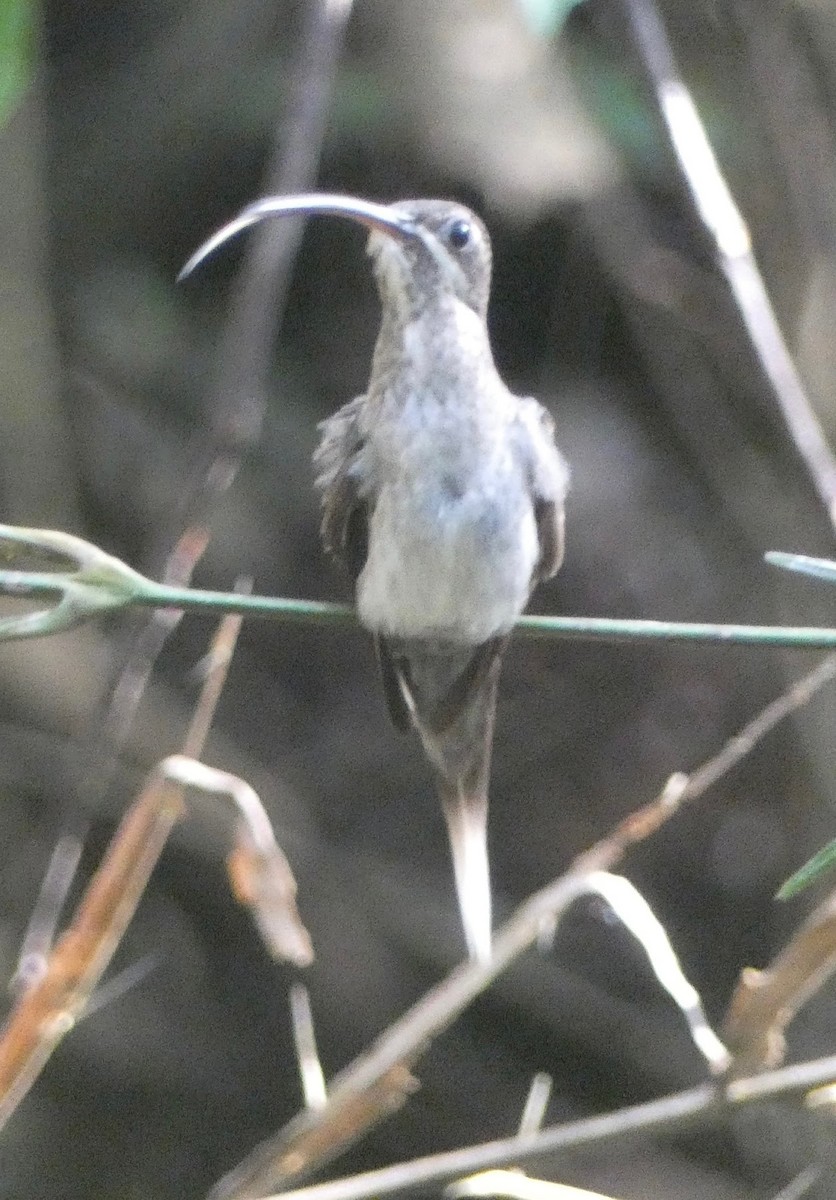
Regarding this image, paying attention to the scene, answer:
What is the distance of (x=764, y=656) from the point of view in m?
2.93

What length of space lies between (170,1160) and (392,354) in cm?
185

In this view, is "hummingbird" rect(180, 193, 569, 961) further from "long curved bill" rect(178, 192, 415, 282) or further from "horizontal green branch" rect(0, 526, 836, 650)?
"horizontal green branch" rect(0, 526, 836, 650)

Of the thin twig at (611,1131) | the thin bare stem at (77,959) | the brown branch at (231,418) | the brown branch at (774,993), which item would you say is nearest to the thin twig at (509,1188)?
the thin twig at (611,1131)

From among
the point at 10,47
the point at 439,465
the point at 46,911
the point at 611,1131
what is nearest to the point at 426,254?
the point at 439,465

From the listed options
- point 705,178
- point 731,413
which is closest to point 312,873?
point 731,413

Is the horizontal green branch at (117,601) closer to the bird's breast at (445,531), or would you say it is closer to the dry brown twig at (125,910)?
the dry brown twig at (125,910)

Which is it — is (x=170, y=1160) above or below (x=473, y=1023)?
below

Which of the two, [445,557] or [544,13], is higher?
[544,13]

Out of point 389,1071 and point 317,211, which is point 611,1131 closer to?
point 389,1071

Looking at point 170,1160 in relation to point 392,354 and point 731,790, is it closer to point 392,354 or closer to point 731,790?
point 731,790

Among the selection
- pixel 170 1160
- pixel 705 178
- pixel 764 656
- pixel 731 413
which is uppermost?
pixel 705 178

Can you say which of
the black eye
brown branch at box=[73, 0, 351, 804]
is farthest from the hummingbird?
brown branch at box=[73, 0, 351, 804]

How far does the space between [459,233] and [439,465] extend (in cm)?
25

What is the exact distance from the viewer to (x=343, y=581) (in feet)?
9.50
